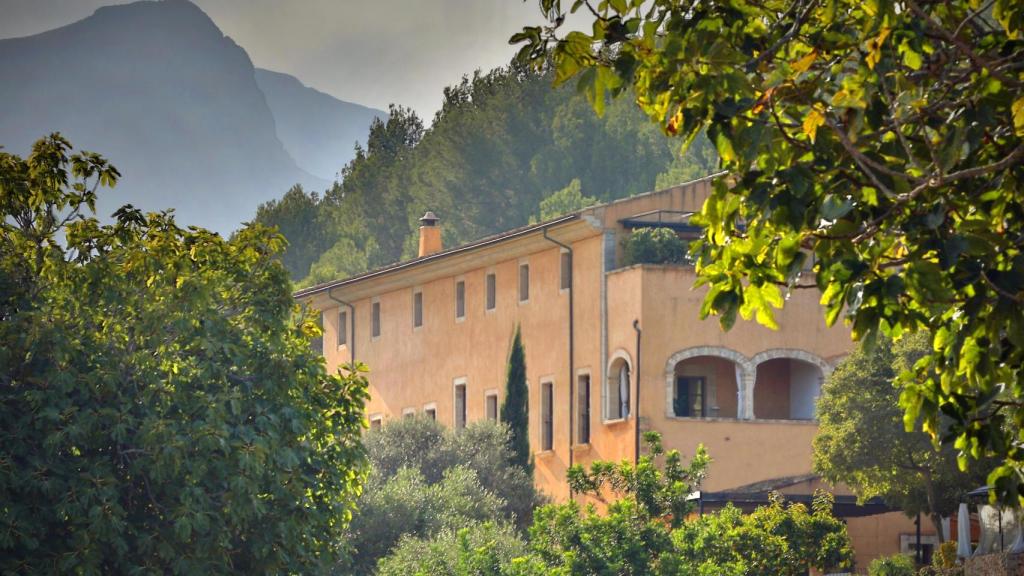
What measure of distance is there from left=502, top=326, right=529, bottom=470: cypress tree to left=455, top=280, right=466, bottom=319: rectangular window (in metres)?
3.35

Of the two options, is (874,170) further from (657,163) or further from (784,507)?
(657,163)

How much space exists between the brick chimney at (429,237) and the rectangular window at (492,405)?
809cm

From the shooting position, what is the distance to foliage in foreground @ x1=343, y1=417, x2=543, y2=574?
4019cm

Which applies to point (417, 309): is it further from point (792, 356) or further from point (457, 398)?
point (792, 356)

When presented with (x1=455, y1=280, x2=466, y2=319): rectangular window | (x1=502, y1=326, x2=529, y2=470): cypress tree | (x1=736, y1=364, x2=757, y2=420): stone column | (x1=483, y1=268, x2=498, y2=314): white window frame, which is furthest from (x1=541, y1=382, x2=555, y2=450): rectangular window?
(x1=736, y1=364, x2=757, y2=420): stone column

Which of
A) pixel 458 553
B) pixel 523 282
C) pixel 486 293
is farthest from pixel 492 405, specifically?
pixel 458 553

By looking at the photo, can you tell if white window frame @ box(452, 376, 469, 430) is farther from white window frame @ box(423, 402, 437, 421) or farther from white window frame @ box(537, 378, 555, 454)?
white window frame @ box(537, 378, 555, 454)

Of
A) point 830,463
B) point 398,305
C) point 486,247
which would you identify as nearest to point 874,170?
point 830,463

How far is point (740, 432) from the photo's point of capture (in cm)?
4438

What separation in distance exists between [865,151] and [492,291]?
1650 inches

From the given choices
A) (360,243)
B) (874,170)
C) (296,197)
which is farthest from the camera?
(296,197)

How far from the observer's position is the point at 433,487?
1681 inches

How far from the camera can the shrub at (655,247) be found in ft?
148

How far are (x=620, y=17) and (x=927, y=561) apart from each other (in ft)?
99.2
